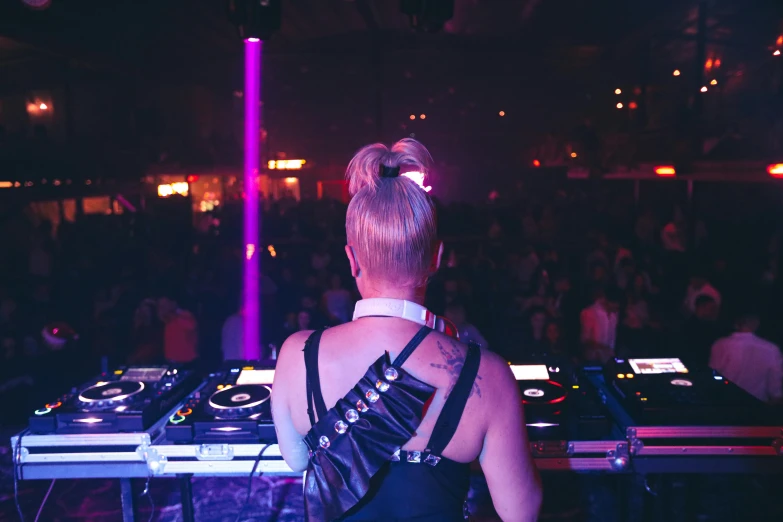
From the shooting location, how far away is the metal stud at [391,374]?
3.48 ft

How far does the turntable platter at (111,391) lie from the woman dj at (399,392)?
3.90 ft

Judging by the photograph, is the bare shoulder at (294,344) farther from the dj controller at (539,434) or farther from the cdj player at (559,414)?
the cdj player at (559,414)

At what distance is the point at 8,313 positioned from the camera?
4723 millimetres

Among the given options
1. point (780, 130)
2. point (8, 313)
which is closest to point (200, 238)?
point (8, 313)

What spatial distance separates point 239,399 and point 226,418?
0.10m

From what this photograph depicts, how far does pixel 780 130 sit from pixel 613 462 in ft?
23.0

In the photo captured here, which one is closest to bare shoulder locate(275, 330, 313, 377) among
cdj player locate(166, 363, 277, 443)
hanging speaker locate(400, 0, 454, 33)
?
cdj player locate(166, 363, 277, 443)

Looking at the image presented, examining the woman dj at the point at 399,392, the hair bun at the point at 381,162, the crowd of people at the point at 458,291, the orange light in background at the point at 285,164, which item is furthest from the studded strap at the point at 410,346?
the orange light in background at the point at 285,164

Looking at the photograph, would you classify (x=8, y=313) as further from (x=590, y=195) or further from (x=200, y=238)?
(x=590, y=195)

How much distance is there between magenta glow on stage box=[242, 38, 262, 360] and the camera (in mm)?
5116

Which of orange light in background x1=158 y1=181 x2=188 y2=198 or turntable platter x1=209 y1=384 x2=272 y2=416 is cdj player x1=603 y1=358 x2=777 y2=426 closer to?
turntable platter x1=209 y1=384 x2=272 y2=416

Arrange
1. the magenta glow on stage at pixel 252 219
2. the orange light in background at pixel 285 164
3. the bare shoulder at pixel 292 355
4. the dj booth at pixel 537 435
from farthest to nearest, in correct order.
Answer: the orange light in background at pixel 285 164
the magenta glow on stage at pixel 252 219
the dj booth at pixel 537 435
the bare shoulder at pixel 292 355

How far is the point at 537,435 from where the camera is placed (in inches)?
74.3

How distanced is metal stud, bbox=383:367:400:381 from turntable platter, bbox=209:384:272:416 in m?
1.05
